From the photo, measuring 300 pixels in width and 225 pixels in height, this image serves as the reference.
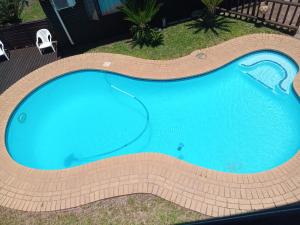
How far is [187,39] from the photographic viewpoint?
488 inches

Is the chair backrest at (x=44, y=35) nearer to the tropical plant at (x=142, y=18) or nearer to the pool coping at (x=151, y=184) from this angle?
the tropical plant at (x=142, y=18)

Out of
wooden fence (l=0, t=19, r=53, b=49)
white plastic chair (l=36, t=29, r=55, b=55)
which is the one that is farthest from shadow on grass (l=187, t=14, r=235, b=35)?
wooden fence (l=0, t=19, r=53, b=49)

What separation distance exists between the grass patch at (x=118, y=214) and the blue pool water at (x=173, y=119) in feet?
6.22

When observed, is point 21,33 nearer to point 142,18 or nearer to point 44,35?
point 44,35

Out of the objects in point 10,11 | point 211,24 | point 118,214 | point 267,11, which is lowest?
point 118,214

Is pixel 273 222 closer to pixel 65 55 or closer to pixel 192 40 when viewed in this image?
pixel 192 40

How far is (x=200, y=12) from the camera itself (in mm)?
13555

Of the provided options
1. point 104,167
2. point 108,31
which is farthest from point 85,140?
point 108,31

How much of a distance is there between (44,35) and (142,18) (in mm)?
4846

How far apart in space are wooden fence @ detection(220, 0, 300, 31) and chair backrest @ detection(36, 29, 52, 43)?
8.37 meters

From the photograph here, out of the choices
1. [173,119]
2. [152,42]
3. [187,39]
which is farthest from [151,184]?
[187,39]

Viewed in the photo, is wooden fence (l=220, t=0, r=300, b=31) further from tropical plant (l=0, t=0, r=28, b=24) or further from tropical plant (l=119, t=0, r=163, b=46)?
tropical plant (l=0, t=0, r=28, b=24)

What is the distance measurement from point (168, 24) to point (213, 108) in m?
5.62

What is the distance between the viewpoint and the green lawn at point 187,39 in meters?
12.0
